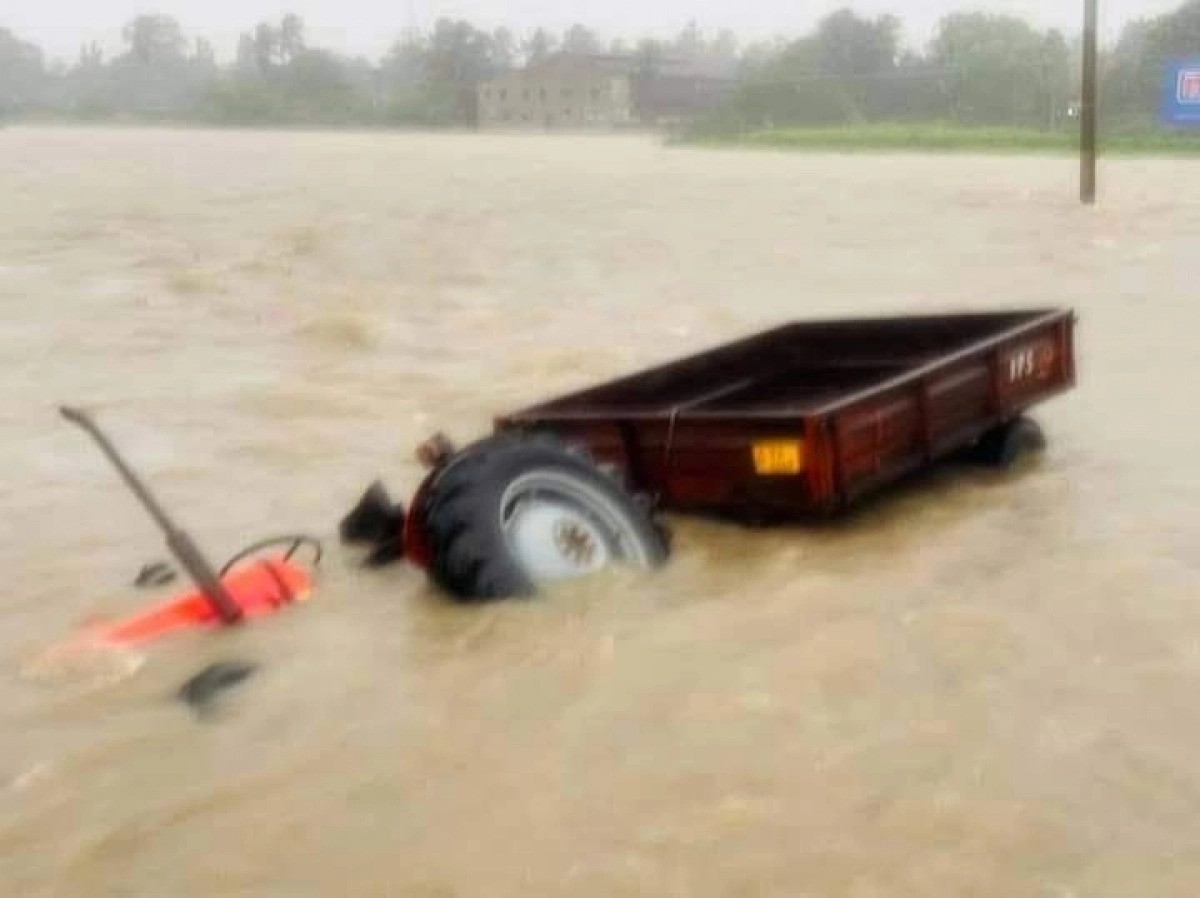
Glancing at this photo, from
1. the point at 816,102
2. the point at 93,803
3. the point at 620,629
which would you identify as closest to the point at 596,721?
the point at 620,629

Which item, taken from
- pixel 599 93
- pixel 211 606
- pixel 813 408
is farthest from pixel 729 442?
pixel 599 93

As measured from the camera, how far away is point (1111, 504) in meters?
9.70

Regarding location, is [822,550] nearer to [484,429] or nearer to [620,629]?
[620,629]

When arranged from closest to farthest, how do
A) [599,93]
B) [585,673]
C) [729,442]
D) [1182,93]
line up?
1. [585,673]
2. [729,442]
3. [1182,93]
4. [599,93]

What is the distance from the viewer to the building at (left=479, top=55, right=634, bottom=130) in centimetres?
9456

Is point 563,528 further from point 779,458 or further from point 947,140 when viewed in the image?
point 947,140

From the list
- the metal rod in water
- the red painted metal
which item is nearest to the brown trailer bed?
the red painted metal

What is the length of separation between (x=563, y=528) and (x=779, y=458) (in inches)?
45.0

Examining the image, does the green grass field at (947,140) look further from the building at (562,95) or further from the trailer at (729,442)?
the trailer at (729,442)

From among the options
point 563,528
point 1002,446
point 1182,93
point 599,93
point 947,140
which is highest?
point 563,528

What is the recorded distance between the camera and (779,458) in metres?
8.83

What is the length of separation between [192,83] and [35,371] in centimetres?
10294

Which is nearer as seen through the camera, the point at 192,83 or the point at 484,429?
the point at 484,429

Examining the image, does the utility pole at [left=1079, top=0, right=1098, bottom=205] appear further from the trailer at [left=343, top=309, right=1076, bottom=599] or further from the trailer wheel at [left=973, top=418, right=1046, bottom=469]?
the trailer wheel at [left=973, top=418, right=1046, bottom=469]
